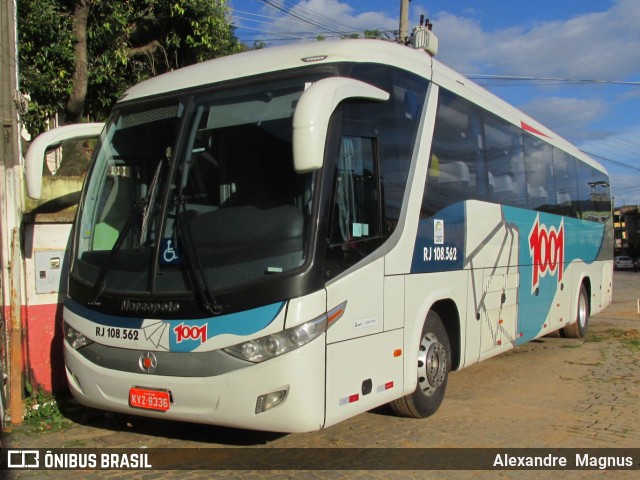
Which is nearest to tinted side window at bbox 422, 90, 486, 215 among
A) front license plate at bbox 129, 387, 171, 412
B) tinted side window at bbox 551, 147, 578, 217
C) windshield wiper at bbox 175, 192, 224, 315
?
windshield wiper at bbox 175, 192, 224, 315

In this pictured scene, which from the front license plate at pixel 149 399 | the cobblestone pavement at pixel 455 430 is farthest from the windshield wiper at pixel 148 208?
the cobblestone pavement at pixel 455 430

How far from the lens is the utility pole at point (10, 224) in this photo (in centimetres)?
616

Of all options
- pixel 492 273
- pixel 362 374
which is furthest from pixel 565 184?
pixel 362 374

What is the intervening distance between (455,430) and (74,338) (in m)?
3.52

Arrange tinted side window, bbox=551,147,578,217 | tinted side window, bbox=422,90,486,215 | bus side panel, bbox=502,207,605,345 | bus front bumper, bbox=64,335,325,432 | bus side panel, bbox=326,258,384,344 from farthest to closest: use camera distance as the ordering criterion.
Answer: tinted side window, bbox=551,147,578,217, bus side panel, bbox=502,207,605,345, tinted side window, bbox=422,90,486,215, bus side panel, bbox=326,258,384,344, bus front bumper, bbox=64,335,325,432

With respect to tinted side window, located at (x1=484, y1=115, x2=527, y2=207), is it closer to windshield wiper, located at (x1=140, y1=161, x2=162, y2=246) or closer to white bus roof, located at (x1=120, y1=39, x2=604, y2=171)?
→ white bus roof, located at (x1=120, y1=39, x2=604, y2=171)

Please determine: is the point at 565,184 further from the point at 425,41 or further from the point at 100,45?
the point at 100,45

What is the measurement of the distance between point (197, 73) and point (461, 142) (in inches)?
119

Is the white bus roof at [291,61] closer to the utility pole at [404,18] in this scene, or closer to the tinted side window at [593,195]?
the tinted side window at [593,195]

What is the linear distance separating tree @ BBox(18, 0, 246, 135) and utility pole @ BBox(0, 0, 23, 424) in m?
2.68

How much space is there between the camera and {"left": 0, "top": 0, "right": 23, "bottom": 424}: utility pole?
A: 20.2ft

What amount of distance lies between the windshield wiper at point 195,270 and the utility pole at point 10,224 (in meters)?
2.43

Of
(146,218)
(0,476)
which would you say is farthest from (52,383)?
(146,218)

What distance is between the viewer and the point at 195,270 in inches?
188
